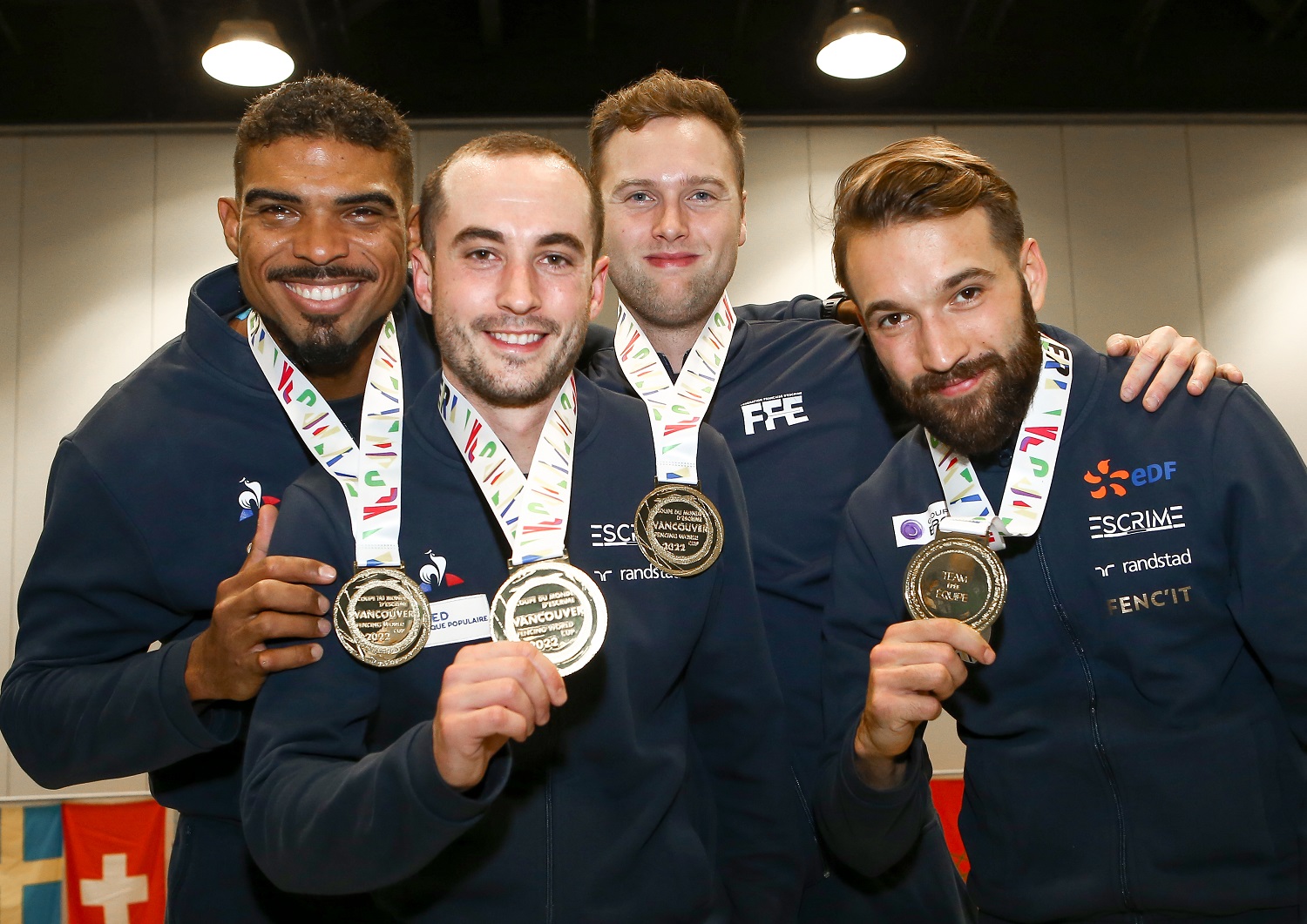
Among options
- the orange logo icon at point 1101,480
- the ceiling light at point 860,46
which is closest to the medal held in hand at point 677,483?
the orange logo icon at point 1101,480

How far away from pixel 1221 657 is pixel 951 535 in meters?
0.62

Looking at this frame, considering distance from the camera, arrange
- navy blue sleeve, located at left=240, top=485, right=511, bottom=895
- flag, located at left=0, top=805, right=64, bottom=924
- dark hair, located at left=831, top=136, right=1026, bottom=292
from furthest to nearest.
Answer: flag, located at left=0, top=805, right=64, bottom=924 < dark hair, located at left=831, top=136, right=1026, bottom=292 < navy blue sleeve, located at left=240, top=485, right=511, bottom=895

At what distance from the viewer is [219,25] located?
5.95 meters

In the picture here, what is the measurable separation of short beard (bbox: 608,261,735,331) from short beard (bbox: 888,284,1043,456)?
0.85 m

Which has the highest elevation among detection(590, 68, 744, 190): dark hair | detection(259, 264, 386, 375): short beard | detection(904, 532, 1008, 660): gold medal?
detection(590, 68, 744, 190): dark hair

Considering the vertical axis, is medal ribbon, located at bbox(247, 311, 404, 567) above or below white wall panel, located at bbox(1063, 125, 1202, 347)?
below

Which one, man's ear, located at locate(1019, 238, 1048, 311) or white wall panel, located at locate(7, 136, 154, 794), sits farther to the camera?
white wall panel, located at locate(7, 136, 154, 794)

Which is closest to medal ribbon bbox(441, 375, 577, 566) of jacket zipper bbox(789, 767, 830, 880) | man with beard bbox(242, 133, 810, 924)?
man with beard bbox(242, 133, 810, 924)

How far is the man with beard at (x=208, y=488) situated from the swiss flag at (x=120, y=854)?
11.9 feet

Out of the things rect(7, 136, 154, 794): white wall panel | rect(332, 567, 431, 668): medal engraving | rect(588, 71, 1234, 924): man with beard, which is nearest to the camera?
rect(332, 567, 431, 668): medal engraving

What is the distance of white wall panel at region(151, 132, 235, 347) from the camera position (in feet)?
24.8

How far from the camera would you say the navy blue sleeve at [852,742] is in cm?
223

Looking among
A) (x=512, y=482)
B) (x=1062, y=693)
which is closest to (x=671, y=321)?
(x=512, y=482)

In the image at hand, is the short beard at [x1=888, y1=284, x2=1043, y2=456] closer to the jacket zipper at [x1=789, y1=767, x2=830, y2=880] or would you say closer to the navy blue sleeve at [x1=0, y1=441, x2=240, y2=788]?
the jacket zipper at [x1=789, y1=767, x2=830, y2=880]
